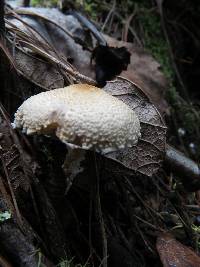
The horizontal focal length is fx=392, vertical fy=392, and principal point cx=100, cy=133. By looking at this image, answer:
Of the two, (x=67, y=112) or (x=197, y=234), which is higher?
(x=67, y=112)

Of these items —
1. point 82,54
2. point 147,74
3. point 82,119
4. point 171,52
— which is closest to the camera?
point 82,119

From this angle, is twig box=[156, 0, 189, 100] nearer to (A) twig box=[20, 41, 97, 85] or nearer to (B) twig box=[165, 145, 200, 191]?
(B) twig box=[165, 145, 200, 191]

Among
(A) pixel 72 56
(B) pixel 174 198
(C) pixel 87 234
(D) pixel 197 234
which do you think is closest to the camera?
(C) pixel 87 234

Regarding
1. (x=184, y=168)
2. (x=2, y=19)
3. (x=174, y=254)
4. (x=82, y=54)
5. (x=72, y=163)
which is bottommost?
(x=174, y=254)

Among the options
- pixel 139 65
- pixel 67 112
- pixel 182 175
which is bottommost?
pixel 182 175

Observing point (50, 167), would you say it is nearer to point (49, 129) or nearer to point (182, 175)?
point (49, 129)

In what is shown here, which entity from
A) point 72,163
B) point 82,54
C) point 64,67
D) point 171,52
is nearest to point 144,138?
point 72,163

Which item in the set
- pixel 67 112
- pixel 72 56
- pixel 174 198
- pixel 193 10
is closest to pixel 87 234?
pixel 174 198

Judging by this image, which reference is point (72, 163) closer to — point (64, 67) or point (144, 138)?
point (144, 138)

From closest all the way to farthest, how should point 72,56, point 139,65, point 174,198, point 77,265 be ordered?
point 77,265, point 174,198, point 72,56, point 139,65
